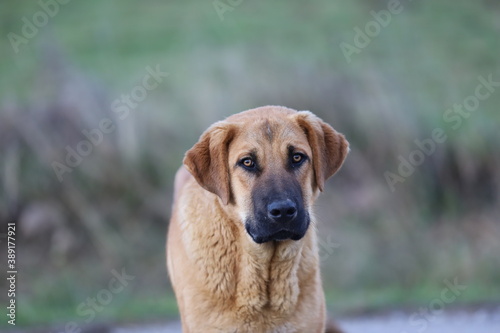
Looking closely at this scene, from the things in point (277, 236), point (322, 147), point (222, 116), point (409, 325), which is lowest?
point (409, 325)

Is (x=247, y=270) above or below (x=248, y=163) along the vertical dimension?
below

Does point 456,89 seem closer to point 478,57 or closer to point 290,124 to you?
point 478,57

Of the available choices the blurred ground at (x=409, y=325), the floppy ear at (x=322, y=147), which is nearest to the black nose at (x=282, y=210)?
the floppy ear at (x=322, y=147)

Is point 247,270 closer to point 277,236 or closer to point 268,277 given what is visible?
point 268,277

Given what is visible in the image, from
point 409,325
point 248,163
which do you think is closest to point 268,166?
point 248,163

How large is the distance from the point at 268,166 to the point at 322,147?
0.56 metres

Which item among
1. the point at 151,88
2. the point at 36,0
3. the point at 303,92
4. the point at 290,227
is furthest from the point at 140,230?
the point at 290,227

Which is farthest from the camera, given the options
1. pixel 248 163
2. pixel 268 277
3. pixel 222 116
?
pixel 222 116

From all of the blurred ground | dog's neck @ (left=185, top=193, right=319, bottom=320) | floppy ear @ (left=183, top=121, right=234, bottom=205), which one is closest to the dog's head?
floppy ear @ (left=183, top=121, right=234, bottom=205)

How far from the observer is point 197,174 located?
5812mm

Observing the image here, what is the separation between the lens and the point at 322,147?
6039 millimetres

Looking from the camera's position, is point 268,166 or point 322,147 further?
point 322,147

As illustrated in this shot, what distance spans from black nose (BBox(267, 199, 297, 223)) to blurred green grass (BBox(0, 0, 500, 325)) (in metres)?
5.37

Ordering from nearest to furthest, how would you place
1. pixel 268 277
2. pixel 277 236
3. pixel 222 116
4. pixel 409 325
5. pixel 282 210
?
pixel 282 210
pixel 277 236
pixel 268 277
pixel 409 325
pixel 222 116
